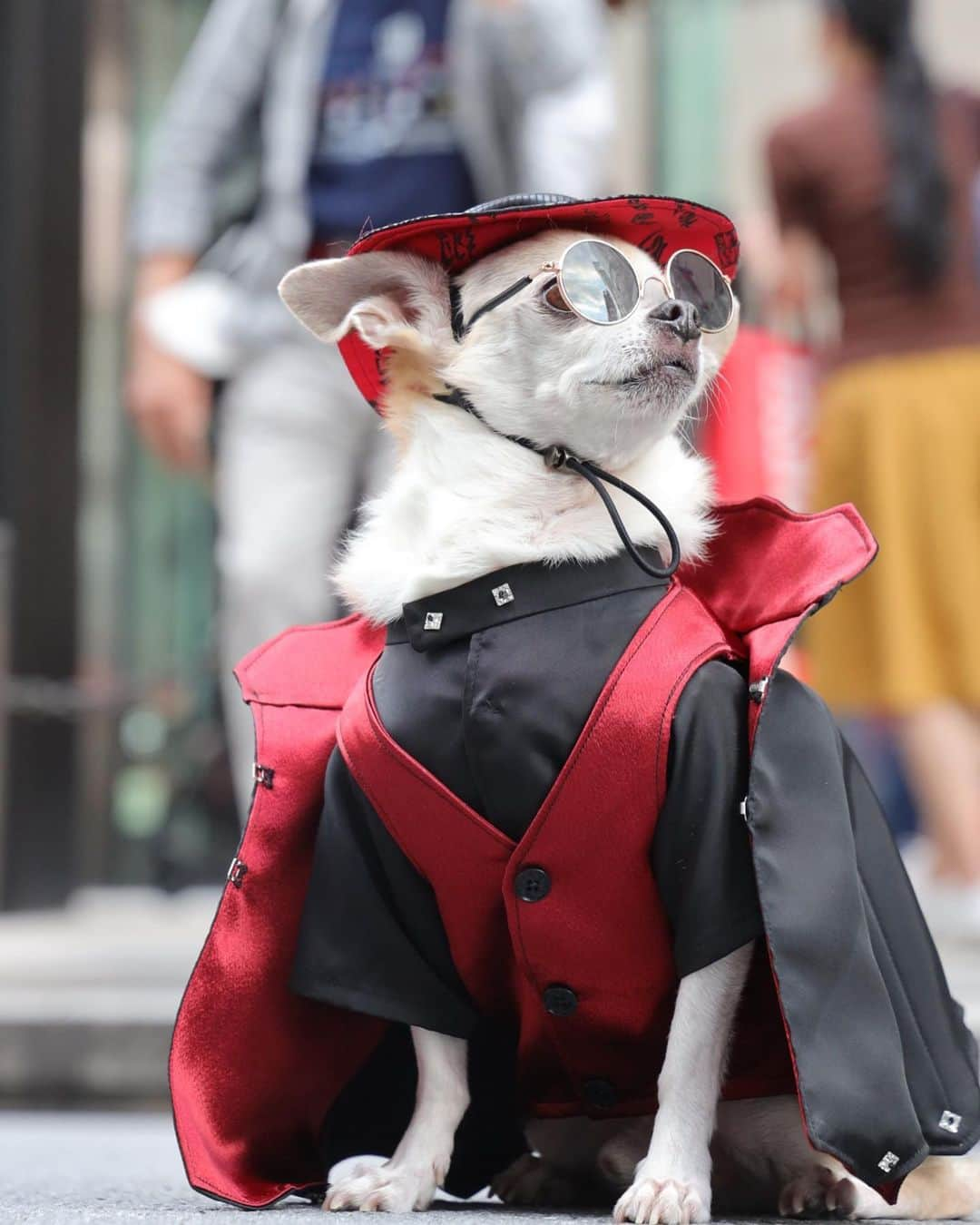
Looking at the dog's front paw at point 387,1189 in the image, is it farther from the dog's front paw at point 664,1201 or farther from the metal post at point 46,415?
the metal post at point 46,415

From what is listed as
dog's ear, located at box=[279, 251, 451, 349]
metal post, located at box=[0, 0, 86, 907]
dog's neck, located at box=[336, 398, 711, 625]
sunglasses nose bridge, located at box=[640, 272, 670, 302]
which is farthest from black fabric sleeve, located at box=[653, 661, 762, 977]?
metal post, located at box=[0, 0, 86, 907]

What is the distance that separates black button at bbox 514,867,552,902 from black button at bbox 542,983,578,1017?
0.11 meters

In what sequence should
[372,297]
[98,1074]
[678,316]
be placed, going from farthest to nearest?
[98,1074] → [372,297] → [678,316]

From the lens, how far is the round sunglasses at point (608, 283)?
1.95m

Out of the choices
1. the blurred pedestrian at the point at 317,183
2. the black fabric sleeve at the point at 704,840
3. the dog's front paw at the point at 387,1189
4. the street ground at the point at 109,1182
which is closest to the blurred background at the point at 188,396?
the blurred pedestrian at the point at 317,183

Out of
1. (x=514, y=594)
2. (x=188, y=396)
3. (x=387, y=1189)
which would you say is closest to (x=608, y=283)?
(x=514, y=594)

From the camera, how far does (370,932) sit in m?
1.93

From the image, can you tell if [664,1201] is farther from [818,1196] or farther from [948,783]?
[948,783]

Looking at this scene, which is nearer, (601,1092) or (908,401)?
(601,1092)

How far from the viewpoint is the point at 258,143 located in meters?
3.62

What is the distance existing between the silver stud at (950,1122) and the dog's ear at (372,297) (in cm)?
100

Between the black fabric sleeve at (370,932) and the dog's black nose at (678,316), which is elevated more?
the dog's black nose at (678,316)

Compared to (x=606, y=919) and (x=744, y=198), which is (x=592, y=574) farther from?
(x=744, y=198)

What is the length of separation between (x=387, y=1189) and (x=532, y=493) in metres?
0.74
